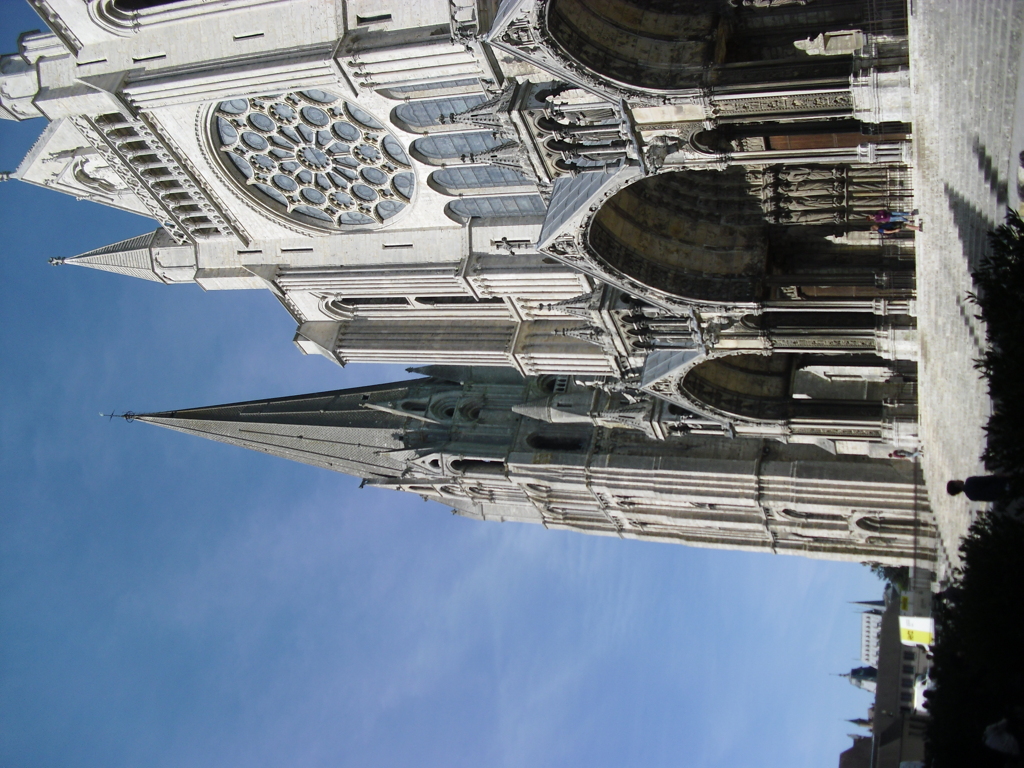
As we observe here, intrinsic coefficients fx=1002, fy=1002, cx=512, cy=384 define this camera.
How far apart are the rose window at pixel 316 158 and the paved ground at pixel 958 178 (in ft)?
46.1

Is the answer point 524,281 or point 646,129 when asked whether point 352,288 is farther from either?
point 646,129

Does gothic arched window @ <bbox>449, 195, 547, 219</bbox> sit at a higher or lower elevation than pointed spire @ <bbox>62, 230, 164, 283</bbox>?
higher

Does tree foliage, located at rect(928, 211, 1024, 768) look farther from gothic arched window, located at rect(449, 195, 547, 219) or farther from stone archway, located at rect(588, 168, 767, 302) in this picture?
gothic arched window, located at rect(449, 195, 547, 219)

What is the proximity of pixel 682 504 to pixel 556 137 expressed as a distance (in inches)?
561

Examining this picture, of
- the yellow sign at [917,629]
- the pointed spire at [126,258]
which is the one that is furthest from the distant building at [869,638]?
the pointed spire at [126,258]

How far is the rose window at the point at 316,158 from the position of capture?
2662 centimetres

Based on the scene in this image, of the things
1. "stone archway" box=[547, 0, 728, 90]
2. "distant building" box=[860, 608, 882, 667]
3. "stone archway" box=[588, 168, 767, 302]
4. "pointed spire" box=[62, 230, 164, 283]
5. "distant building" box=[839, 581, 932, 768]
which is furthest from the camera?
"distant building" box=[860, 608, 882, 667]

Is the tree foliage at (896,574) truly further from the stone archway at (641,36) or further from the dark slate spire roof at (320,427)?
the stone archway at (641,36)

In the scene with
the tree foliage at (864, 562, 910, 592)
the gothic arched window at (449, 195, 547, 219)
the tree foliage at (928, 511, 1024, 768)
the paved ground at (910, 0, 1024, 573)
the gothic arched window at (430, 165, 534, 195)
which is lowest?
the tree foliage at (928, 511, 1024, 768)

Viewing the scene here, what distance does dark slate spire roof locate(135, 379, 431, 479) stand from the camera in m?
35.4

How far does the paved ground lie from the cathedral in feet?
4.51

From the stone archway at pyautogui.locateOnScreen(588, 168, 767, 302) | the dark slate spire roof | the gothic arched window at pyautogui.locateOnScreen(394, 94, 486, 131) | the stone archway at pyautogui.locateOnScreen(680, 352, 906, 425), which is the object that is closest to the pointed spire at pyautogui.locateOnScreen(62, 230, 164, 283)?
the dark slate spire roof

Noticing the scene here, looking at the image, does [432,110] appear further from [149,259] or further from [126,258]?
[126,258]

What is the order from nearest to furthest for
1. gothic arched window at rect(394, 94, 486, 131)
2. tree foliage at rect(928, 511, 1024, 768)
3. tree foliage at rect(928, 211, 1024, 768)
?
tree foliage at rect(928, 211, 1024, 768) < tree foliage at rect(928, 511, 1024, 768) < gothic arched window at rect(394, 94, 486, 131)
